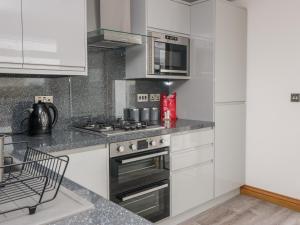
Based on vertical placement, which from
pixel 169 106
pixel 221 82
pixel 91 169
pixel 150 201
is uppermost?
pixel 221 82

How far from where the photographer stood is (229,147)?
2.94 meters

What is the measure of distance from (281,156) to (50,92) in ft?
7.87

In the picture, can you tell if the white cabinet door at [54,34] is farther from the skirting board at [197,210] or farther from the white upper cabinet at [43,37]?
the skirting board at [197,210]

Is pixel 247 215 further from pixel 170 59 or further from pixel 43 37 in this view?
A: pixel 43 37

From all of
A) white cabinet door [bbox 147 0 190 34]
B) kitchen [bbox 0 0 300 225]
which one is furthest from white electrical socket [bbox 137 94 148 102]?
white cabinet door [bbox 147 0 190 34]


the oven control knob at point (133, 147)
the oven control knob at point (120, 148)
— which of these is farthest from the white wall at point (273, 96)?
the oven control knob at point (120, 148)

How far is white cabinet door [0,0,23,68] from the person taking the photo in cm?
171

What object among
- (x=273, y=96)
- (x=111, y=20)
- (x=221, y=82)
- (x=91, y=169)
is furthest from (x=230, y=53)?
(x=91, y=169)

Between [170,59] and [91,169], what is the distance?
140 cm

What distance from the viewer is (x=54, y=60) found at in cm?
193

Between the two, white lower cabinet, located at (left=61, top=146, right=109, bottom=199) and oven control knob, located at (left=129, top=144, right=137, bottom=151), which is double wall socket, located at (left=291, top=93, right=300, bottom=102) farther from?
white lower cabinet, located at (left=61, top=146, right=109, bottom=199)

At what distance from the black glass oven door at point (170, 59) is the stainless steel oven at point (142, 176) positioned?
724 millimetres

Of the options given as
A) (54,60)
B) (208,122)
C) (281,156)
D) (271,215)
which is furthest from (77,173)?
(281,156)

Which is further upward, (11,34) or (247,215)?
(11,34)
